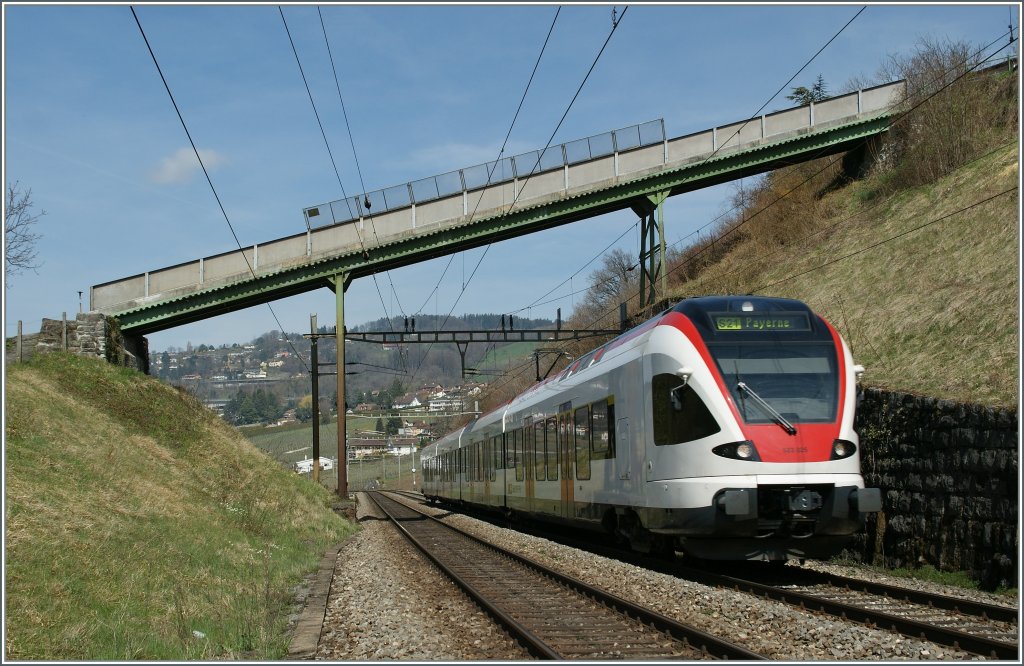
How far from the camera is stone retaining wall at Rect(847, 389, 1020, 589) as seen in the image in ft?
38.3

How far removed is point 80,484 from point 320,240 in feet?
60.8

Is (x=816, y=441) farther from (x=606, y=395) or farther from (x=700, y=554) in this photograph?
(x=606, y=395)

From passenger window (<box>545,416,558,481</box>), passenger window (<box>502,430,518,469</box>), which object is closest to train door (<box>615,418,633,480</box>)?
passenger window (<box>545,416,558,481</box>)

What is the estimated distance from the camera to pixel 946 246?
21562mm

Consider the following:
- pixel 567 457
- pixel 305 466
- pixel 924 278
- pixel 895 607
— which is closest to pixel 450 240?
pixel 567 457

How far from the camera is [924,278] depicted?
807 inches

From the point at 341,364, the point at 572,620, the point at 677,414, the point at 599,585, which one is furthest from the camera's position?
the point at 341,364

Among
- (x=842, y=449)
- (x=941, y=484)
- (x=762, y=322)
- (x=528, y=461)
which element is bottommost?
(x=941, y=484)

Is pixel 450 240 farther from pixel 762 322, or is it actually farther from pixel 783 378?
pixel 783 378

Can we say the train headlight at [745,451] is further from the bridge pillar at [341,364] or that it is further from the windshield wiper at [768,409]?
the bridge pillar at [341,364]

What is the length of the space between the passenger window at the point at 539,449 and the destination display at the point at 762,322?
9.38m

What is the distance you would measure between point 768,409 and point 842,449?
108 cm

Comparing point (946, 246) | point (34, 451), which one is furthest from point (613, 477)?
point (946, 246)

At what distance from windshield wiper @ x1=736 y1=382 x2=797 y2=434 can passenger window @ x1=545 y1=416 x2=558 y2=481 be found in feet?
27.6
